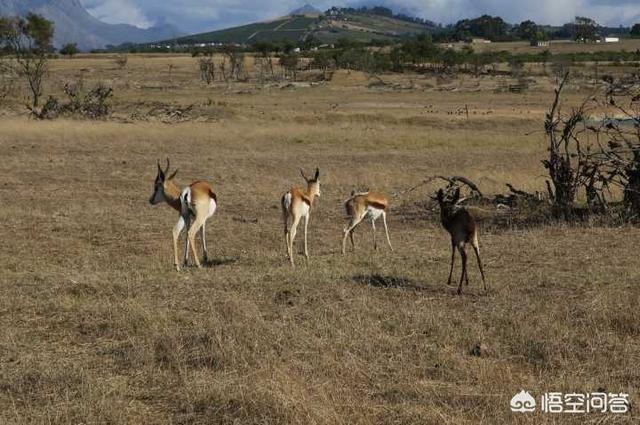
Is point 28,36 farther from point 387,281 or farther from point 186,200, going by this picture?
point 387,281

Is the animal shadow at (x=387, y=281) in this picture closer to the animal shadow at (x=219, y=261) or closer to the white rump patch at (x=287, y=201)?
the white rump patch at (x=287, y=201)

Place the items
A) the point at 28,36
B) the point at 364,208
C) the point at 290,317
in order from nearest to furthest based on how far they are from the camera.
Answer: the point at 290,317 < the point at 364,208 < the point at 28,36

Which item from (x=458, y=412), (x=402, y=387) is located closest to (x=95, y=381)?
(x=402, y=387)

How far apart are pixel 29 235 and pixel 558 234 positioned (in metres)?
10.1

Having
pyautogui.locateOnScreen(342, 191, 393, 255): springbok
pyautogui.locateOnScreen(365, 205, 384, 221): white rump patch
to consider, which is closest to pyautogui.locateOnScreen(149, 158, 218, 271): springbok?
pyautogui.locateOnScreen(342, 191, 393, 255): springbok

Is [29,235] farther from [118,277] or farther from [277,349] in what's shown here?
[277,349]

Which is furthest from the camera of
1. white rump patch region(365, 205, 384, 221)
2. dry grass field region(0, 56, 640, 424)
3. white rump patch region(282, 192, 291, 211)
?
white rump patch region(365, 205, 384, 221)

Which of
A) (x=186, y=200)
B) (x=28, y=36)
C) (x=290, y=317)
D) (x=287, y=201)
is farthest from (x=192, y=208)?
(x=28, y=36)

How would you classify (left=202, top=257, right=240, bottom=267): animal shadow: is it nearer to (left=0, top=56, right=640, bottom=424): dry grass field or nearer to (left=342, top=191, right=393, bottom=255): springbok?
(left=0, top=56, right=640, bottom=424): dry grass field

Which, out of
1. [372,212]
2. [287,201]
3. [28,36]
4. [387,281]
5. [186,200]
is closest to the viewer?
[387,281]

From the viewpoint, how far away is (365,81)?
3100 inches

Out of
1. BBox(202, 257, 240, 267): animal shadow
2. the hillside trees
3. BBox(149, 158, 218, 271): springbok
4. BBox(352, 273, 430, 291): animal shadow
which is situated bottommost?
BBox(202, 257, 240, 267): animal shadow

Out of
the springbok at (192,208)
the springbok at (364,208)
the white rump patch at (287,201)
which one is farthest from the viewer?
the springbok at (364,208)

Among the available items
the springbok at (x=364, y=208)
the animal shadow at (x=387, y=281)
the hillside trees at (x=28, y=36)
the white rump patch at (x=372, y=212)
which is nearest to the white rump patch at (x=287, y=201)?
the springbok at (x=364, y=208)
